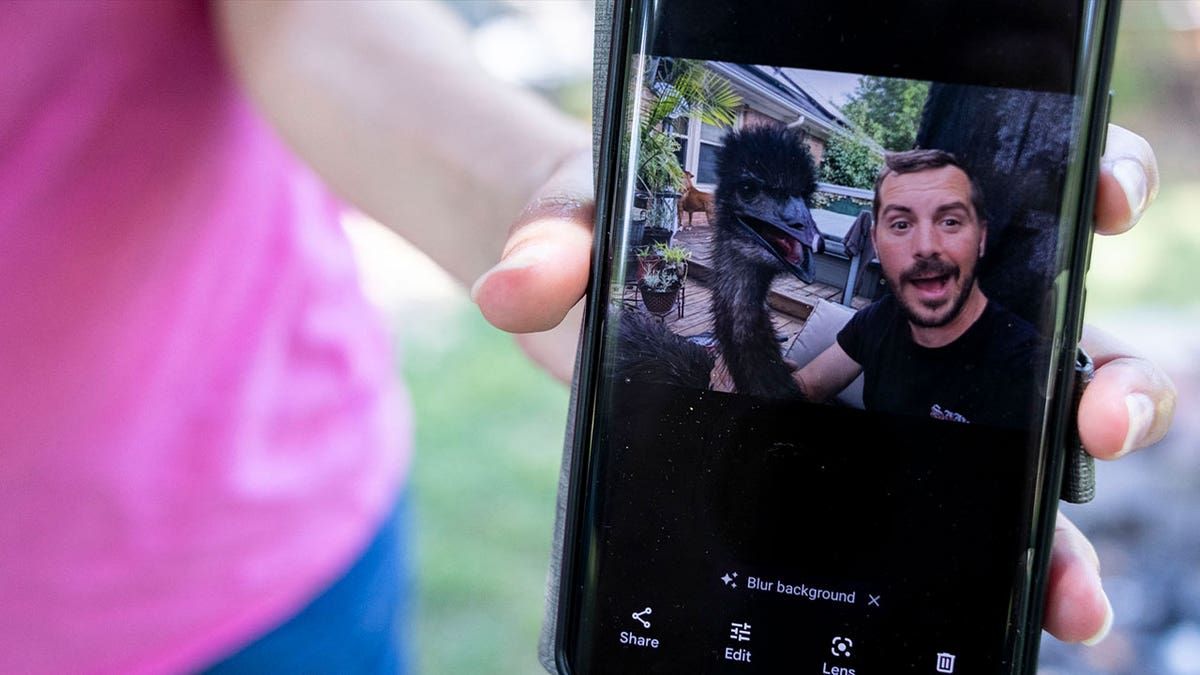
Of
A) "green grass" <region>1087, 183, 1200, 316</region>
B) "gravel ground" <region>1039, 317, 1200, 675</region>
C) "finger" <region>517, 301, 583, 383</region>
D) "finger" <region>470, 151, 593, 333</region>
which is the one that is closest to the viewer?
"finger" <region>470, 151, 593, 333</region>

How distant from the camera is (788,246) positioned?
14.8 inches

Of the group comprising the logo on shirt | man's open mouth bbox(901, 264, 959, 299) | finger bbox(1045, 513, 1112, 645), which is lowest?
finger bbox(1045, 513, 1112, 645)

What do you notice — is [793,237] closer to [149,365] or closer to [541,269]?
[541,269]

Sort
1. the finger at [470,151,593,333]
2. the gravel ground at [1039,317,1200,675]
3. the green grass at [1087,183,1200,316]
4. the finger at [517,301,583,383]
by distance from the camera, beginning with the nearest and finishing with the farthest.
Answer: the finger at [470,151,593,333] < the finger at [517,301,583,383] < the gravel ground at [1039,317,1200,675] < the green grass at [1087,183,1200,316]

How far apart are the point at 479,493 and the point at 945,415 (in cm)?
101

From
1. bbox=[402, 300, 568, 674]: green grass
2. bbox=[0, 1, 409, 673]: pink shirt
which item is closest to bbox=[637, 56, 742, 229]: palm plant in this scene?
bbox=[0, 1, 409, 673]: pink shirt

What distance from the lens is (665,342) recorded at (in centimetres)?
39

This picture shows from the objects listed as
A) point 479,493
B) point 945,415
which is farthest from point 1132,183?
point 479,493

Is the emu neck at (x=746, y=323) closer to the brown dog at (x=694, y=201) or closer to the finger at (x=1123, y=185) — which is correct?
the brown dog at (x=694, y=201)

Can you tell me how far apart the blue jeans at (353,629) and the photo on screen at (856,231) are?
0.25 m

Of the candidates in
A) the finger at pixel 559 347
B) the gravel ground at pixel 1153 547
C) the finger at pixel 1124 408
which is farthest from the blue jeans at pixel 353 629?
the gravel ground at pixel 1153 547

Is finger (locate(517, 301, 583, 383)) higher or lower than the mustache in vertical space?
lower

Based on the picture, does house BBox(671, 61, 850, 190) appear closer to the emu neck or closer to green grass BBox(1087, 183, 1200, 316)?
the emu neck

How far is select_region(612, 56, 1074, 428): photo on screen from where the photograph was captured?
369 millimetres
